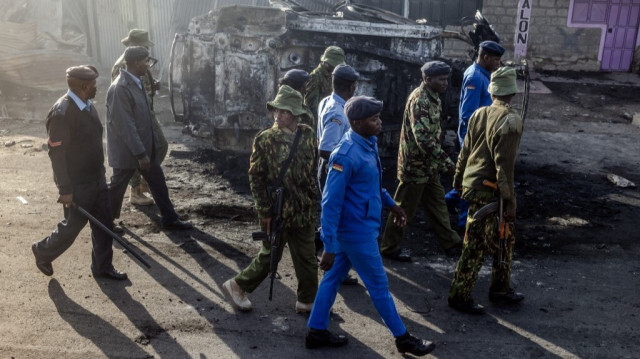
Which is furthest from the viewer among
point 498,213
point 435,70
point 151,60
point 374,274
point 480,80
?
point 151,60

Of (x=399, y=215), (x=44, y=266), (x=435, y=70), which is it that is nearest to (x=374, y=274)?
(x=399, y=215)

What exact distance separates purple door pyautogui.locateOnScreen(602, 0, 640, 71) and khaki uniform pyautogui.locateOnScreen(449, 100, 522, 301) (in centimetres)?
1295

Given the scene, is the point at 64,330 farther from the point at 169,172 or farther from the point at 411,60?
the point at 411,60

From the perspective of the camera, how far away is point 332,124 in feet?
16.6

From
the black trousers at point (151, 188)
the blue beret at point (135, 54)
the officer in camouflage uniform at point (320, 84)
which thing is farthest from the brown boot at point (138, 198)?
the officer in camouflage uniform at point (320, 84)

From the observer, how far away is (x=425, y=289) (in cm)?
520

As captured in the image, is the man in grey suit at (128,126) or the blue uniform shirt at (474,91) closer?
the man in grey suit at (128,126)

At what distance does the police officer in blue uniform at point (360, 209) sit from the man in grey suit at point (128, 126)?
2433 millimetres

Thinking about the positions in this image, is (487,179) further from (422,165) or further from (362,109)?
(362,109)

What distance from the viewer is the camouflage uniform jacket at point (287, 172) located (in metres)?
4.25

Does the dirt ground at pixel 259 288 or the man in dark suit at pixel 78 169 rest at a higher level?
the man in dark suit at pixel 78 169

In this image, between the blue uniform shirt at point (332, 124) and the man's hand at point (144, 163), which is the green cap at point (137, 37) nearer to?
the man's hand at point (144, 163)

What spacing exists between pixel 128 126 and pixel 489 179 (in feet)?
10.4

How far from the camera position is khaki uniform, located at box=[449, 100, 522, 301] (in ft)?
14.6
